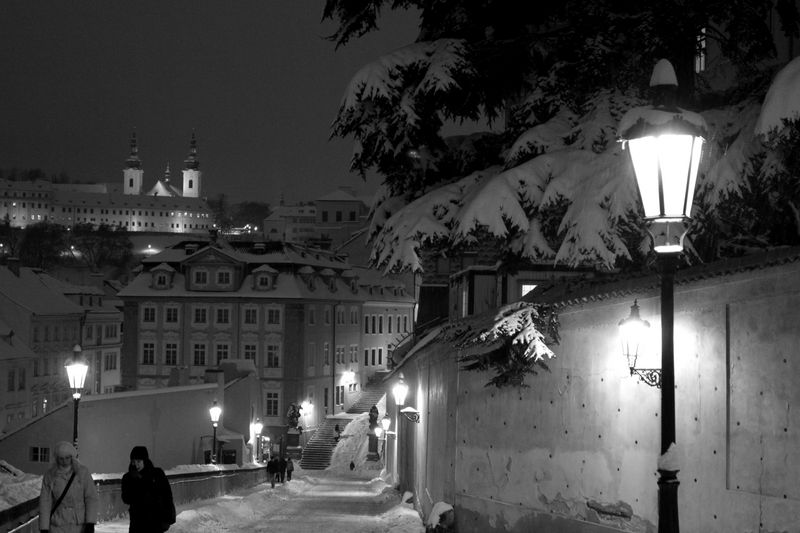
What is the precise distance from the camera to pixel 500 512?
12281 millimetres

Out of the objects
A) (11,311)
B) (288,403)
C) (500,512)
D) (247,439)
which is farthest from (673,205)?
(11,311)

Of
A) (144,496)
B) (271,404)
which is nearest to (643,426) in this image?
(144,496)

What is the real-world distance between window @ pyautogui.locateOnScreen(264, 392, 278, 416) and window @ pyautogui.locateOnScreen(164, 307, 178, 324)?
7233mm

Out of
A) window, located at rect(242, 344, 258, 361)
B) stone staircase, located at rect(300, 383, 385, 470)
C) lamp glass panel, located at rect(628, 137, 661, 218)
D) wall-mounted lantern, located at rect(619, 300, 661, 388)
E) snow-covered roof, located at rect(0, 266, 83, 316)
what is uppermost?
snow-covered roof, located at rect(0, 266, 83, 316)

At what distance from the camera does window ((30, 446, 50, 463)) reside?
94.1 feet

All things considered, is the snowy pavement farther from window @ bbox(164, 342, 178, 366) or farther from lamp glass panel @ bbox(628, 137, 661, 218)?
window @ bbox(164, 342, 178, 366)

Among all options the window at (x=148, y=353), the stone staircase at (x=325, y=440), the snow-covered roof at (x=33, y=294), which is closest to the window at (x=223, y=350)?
the window at (x=148, y=353)

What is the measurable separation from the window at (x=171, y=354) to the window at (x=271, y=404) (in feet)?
19.9

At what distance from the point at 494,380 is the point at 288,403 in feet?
154

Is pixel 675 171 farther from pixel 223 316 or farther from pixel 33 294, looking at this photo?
pixel 33 294

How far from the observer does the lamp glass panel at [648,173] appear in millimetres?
5492

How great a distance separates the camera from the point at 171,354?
59.7 metres

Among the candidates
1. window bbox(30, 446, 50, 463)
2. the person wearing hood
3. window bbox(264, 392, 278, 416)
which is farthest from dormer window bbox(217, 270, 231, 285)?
the person wearing hood

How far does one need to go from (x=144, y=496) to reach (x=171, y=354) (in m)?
51.7
